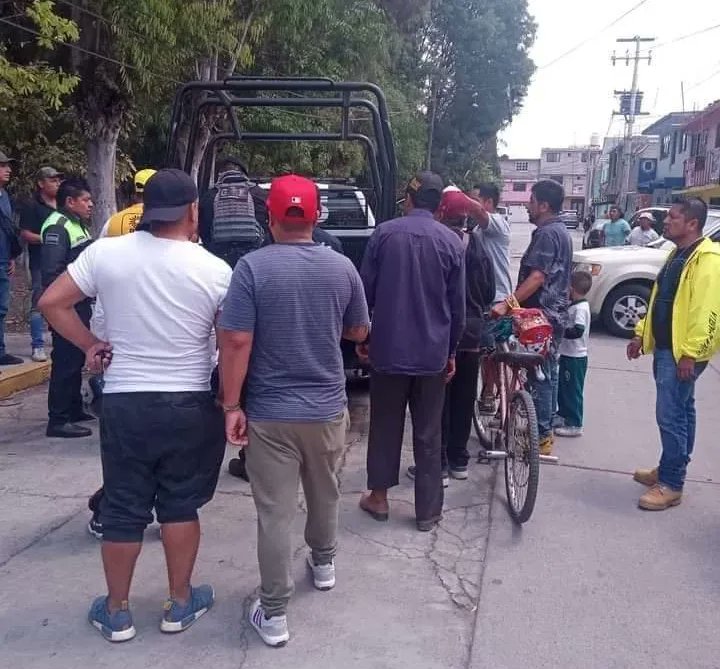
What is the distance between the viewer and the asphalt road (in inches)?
125

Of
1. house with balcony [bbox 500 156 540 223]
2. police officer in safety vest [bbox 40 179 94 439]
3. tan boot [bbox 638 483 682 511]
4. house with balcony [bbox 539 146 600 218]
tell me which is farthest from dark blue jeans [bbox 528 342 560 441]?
house with balcony [bbox 539 146 600 218]

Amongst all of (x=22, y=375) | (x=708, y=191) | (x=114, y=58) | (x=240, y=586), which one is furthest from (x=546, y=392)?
(x=708, y=191)

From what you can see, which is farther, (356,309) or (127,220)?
(127,220)

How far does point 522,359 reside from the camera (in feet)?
15.8

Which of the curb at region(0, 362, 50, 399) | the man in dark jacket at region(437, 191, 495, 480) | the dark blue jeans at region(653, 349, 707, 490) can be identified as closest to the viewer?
the dark blue jeans at region(653, 349, 707, 490)

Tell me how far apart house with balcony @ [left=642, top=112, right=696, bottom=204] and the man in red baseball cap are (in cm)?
4277

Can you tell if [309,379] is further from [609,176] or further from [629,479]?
[609,176]

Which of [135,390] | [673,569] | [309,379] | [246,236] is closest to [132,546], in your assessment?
[135,390]

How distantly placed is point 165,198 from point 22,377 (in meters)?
4.90

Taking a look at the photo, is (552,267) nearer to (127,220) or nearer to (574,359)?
(574,359)

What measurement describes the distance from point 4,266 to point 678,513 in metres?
5.89

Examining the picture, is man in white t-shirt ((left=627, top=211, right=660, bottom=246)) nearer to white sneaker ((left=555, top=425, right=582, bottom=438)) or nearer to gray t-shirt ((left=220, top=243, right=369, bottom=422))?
white sneaker ((left=555, top=425, right=582, bottom=438))

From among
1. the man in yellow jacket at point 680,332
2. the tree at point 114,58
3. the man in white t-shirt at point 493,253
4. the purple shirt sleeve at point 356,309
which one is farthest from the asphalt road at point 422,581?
the tree at point 114,58

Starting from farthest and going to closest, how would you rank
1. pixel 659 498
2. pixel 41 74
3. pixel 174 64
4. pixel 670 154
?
pixel 670 154, pixel 174 64, pixel 41 74, pixel 659 498
